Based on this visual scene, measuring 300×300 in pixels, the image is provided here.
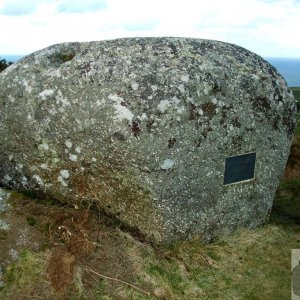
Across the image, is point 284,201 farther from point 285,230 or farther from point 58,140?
point 58,140

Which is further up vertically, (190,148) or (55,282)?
(190,148)

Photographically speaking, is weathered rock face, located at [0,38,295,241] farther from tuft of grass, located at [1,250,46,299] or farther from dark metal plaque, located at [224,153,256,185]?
tuft of grass, located at [1,250,46,299]

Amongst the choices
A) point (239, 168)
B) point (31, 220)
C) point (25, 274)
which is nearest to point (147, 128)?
point (239, 168)

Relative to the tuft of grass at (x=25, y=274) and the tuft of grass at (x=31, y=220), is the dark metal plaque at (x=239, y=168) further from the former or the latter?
the tuft of grass at (x=25, y=274)

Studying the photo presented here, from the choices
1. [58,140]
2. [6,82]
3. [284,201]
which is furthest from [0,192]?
[284,201]

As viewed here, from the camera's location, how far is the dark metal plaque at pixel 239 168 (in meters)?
8.84

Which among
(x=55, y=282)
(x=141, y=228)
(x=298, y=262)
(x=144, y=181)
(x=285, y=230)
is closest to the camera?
(x=55, y=282)

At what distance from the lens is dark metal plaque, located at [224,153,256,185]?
884 cm

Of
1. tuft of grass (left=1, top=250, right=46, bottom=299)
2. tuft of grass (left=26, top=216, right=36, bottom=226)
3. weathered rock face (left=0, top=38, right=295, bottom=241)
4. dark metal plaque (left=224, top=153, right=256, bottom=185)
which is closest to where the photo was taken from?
tuft of grass (left=1, top=250, right=46, bottom=299)

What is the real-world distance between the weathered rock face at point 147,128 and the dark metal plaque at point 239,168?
0.02m

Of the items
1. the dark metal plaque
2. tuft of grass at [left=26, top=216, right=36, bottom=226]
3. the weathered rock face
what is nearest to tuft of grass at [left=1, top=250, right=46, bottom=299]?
tuft of grass at [left=26, top=216, right=36, bottom=226]

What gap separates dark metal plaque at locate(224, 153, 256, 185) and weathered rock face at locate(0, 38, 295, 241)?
0.8 inches

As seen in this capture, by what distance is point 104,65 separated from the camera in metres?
8.13

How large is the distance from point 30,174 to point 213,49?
4.28 metres
